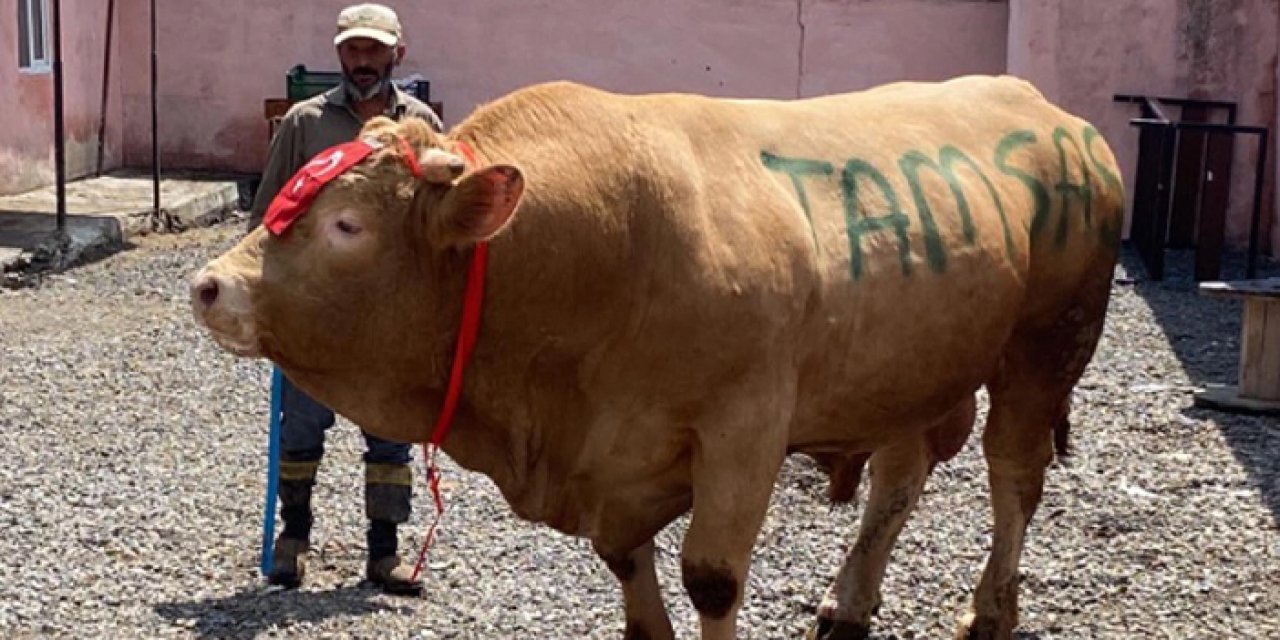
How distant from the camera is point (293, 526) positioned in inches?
259

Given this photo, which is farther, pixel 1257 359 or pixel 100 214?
pixel 100 214

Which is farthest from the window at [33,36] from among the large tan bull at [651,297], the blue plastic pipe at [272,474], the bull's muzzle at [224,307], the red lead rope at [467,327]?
the bull's muzzle at [224,307]

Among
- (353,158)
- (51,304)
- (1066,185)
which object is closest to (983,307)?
(1066,185)

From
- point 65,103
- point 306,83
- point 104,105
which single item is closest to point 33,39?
point 65,103

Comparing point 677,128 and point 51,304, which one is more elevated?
point 677,128

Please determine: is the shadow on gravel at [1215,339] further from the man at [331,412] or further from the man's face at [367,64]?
the man's face at [367,64]

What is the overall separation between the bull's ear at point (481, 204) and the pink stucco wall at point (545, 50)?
53.6 feet

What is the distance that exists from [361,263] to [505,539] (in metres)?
3.00

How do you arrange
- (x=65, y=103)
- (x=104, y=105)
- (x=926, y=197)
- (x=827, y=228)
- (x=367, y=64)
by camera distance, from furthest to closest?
(x=104, y=105) → (x=65, y=103) → (x=367, y=64) → (x=926, y=197) → (x=827, y=228)

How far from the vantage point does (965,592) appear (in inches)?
260

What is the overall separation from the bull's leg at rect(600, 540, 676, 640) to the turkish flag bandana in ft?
4.88

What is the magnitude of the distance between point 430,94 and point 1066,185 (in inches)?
599

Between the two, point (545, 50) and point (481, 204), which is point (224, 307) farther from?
point (545, 50)

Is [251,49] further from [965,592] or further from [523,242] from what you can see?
[523,242]
